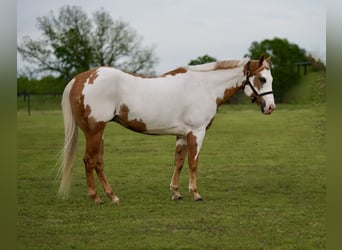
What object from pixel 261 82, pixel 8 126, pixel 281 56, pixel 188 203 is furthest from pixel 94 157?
pixel 281 56

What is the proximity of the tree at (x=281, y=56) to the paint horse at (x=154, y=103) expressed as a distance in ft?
21.7

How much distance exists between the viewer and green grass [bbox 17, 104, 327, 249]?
4.18 m

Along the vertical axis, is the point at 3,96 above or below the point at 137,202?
above

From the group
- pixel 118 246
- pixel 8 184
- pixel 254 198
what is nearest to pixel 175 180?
pixel 254 198

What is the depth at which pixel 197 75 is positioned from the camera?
5.91 meters

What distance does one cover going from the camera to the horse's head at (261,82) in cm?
579

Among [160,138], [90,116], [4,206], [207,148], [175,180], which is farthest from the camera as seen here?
[160,138]

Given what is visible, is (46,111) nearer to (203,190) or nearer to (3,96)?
(203,190)

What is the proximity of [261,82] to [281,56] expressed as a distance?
1234 centimetres

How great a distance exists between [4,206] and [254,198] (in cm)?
456

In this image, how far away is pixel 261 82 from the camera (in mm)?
5816

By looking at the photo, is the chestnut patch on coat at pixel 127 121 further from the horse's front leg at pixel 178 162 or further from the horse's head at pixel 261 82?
the horse's head at pixel 261 82

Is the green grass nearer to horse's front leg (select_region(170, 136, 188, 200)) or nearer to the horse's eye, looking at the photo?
horse's front leg (select_region(170, 136, 188, 200))

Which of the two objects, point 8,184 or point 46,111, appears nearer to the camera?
point 8,184
